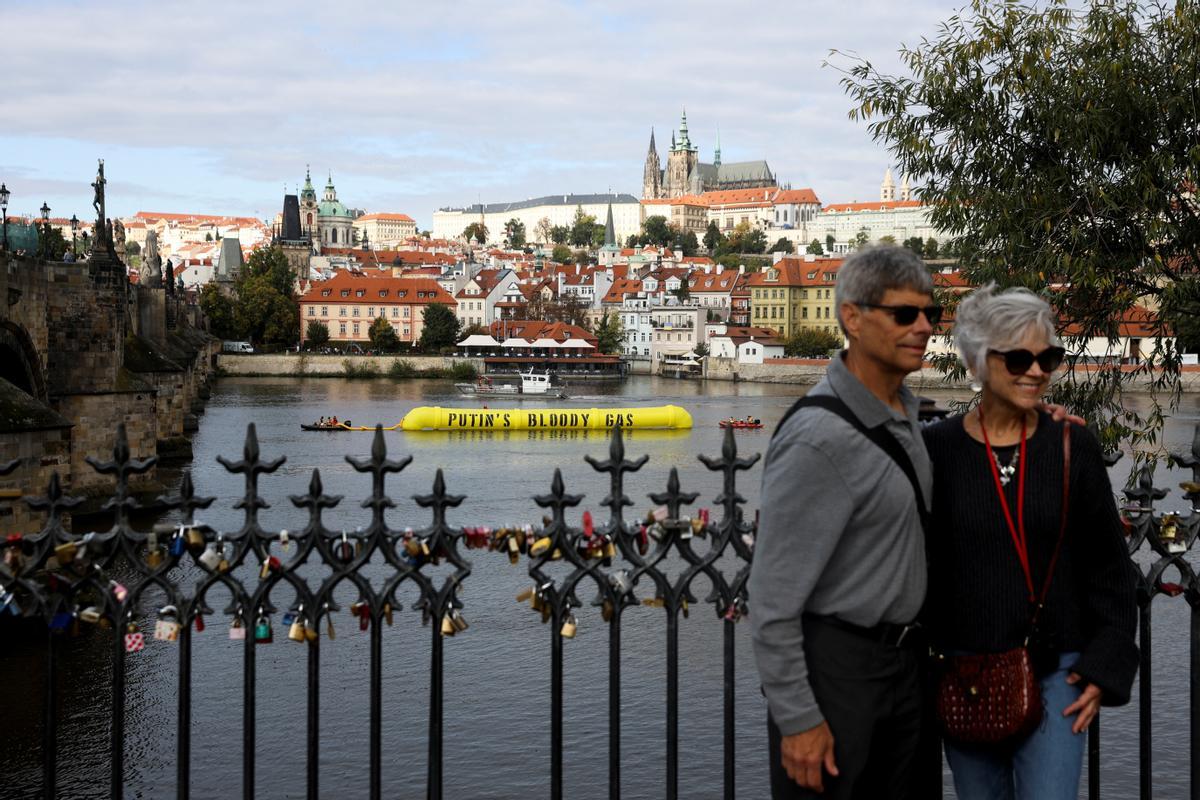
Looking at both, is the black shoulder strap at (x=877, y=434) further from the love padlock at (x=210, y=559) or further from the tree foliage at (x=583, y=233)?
the tree foliage at (x=583, y=233)

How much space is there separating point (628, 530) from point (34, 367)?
66.7 feet

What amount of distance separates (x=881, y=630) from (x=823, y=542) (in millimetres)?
277

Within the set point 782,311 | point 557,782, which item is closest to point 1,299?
point 557,782

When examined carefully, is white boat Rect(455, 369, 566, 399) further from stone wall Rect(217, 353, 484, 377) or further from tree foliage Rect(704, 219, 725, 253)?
tree foliage Rect(704, 219, 725, 253)

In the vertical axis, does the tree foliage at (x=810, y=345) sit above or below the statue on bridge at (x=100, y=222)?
below

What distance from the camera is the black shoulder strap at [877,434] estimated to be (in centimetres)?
287

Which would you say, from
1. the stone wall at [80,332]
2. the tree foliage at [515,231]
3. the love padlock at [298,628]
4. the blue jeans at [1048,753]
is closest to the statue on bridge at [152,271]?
the stone wall at [80,332]

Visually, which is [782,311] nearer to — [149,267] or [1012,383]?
[149,267]

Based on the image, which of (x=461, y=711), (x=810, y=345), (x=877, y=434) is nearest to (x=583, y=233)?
(x=810, y=345)

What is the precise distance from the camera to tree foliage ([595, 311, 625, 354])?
96.0 metres

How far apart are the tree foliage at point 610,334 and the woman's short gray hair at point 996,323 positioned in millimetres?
90127

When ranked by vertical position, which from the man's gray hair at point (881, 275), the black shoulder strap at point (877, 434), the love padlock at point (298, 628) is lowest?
the love padlock at point (298, 628)

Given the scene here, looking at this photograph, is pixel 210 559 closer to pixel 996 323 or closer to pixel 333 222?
pixel 996 323

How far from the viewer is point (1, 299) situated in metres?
19.3
